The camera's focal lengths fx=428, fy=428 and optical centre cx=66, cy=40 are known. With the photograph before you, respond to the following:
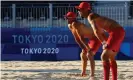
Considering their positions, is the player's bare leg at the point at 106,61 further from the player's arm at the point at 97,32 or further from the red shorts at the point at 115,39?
the player's arm at the point at 97,32

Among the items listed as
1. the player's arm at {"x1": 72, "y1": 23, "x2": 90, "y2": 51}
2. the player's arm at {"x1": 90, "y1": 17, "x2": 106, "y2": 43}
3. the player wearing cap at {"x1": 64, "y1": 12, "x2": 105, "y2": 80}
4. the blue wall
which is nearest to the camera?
the player's arm at {"x1": 90, "y1": 17, "x2": 106, "y2": 43}

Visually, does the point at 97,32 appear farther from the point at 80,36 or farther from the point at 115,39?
the point at 80,36

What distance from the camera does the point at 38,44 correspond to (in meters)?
16.2

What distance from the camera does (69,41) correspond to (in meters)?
16.1

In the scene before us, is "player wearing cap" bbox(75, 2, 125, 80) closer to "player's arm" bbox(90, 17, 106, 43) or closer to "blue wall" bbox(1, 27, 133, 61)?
"player's arm" bbox(90, 17, 106, 43)

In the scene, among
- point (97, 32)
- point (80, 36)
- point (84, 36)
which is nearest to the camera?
point (97, 32)

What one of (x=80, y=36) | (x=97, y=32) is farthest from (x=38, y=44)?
(x=97, y=32)

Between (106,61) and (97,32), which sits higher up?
(97,32)

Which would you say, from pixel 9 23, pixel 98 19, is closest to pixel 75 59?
pixel 9 23

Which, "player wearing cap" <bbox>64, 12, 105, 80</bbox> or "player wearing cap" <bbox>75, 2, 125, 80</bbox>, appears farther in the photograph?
"player wearing cap" <bbox>64, 12, 105, 80</bbox>

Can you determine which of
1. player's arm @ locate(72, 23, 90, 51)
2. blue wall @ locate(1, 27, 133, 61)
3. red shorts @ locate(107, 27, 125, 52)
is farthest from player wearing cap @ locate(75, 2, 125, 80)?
blue wall @ locate(1, 27, 133, 61)

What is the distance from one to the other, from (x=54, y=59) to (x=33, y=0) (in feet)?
12.3

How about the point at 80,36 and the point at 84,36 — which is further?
the point at 84,36

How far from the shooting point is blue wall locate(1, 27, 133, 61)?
53.1 ft
